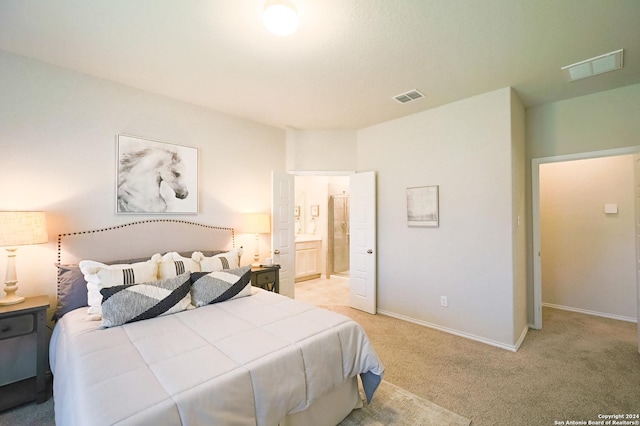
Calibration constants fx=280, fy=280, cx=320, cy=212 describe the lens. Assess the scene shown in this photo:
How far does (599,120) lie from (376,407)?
375 centimetres

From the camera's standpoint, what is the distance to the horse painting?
2.83 m

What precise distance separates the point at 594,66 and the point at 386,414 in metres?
3.42

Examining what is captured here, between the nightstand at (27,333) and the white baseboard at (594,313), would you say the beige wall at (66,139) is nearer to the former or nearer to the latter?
the nightstand at (27,333)

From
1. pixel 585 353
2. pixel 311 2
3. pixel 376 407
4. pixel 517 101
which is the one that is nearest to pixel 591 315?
pixel 585 353

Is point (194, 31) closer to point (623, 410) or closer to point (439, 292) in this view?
point (439, 292)

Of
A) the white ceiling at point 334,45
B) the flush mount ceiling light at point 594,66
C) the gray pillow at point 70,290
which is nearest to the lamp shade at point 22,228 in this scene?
the gray pillow at point 70,290

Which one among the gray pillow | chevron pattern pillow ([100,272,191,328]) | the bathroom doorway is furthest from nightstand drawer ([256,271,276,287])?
the bathroom doorway

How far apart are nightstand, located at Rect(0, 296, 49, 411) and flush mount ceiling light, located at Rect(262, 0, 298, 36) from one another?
103 inches

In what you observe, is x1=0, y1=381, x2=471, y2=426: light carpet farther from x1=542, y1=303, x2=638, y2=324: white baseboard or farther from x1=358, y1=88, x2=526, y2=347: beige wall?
x1=542, y1=303, x2=638, y2=324: white baseboard

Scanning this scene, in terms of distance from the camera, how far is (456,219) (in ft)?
10.9

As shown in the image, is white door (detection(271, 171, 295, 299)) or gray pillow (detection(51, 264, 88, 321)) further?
white door (detection(271, 171, 295, 299))

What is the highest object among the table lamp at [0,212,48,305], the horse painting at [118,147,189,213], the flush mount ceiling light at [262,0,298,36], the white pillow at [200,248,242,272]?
the flush mount ceiling light at [262,0,298,36]

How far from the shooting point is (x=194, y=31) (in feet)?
6.69

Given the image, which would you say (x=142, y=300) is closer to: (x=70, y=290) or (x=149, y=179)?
(x=70, y=290)
